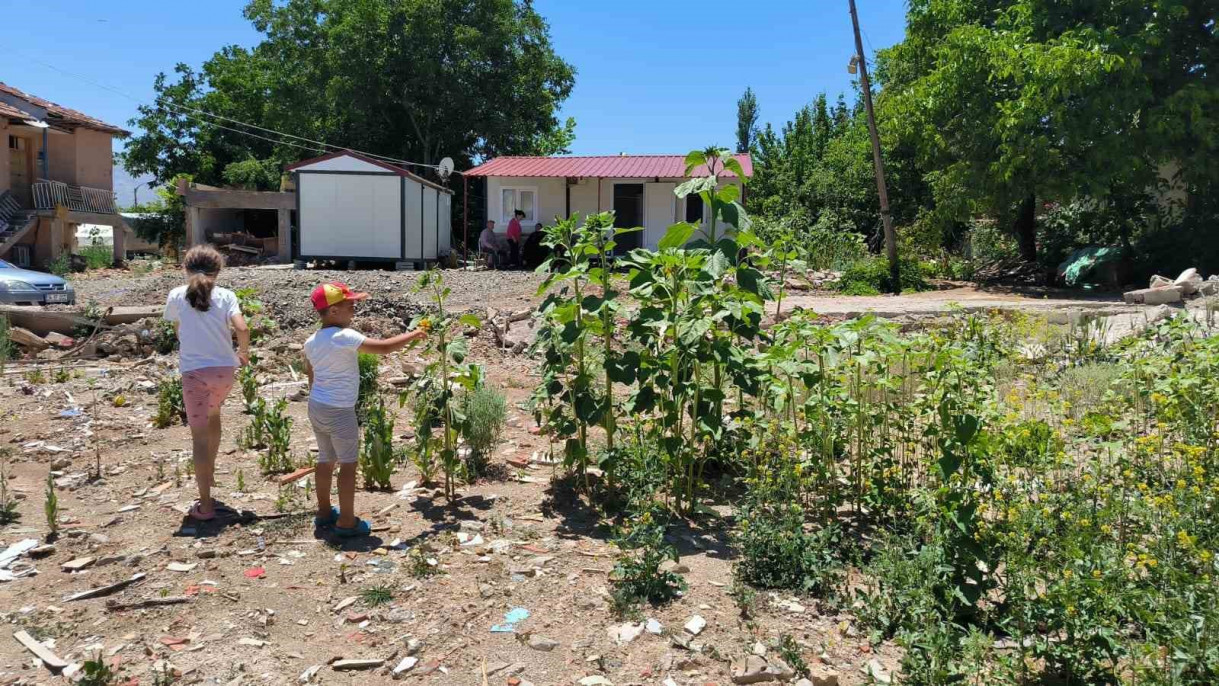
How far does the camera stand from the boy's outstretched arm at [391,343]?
4.05 metres

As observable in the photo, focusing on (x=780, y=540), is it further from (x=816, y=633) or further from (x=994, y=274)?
(x=994, y=274)

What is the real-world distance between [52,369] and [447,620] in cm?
723

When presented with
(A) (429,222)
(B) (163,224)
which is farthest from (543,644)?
(B) (163,224)

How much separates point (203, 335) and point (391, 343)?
128cm

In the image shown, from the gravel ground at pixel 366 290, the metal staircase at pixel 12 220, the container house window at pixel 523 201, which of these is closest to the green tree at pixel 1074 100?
the gravel ground at pixel 366 290

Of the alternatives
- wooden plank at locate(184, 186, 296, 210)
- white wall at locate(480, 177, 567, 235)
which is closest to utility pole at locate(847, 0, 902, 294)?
white wall at locate(480, 177, 567, 235)

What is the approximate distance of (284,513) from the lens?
464 cm

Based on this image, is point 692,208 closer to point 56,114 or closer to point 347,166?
point 347,166

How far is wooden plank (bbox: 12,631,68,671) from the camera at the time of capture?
10.3ft

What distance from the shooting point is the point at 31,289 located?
1165cm

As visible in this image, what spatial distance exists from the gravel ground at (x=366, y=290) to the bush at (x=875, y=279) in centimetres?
651

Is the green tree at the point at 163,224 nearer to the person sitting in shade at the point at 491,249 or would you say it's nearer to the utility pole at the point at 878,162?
the person sitting in shade at the point at 491,249

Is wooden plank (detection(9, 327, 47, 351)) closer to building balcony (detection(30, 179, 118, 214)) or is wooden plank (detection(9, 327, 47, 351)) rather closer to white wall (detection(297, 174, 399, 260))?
white wall (detection(297, 174, 399, 260))

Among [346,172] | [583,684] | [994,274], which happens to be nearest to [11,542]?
[583,684]
